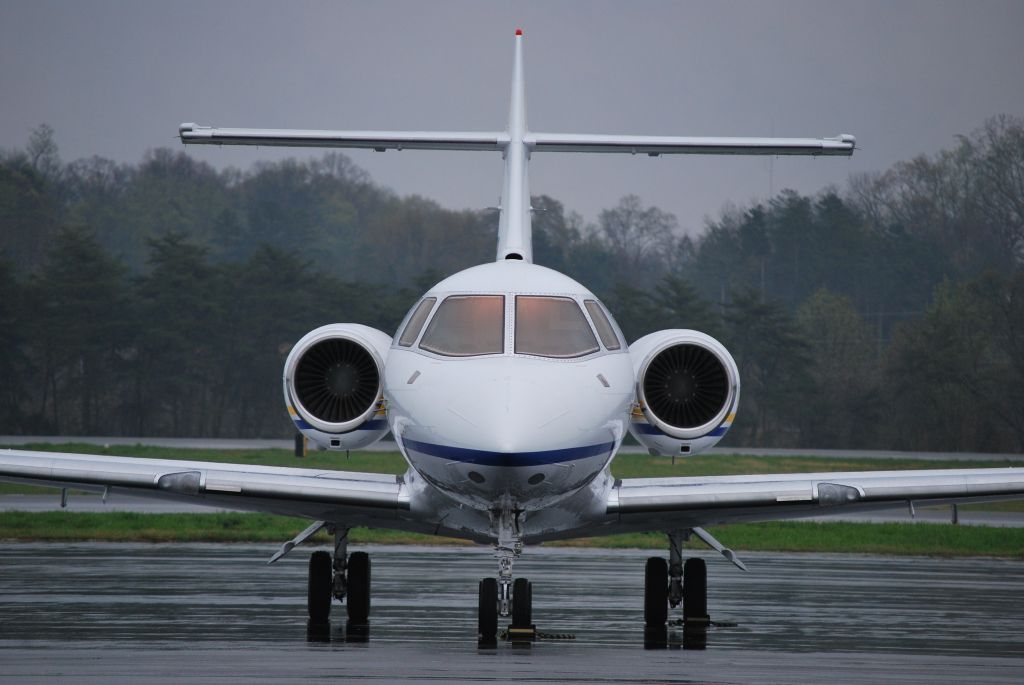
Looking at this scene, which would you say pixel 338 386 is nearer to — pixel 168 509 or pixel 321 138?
pixel 321 138

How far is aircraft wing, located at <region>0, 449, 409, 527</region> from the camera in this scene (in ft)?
35.9

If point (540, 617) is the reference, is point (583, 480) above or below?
above

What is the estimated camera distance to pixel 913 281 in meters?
60.2

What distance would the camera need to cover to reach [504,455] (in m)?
8.78

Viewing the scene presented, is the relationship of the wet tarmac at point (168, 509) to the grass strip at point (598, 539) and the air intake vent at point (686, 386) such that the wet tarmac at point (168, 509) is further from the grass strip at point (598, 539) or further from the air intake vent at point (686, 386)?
the air intake vent at point (686, 386)

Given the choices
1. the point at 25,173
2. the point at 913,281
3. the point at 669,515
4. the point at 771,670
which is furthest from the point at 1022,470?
the point at 25,173

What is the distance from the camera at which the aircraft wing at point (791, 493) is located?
11055 mm

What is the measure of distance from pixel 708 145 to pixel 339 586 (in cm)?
507

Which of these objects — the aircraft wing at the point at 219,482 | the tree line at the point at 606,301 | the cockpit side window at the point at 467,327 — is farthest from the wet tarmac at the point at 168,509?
the tree line at the point at 606,301

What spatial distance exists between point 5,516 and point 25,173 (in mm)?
40806

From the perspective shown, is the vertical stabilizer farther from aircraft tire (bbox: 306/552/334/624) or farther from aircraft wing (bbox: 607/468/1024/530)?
aircraft tire (bbox: 306/552/334/624)

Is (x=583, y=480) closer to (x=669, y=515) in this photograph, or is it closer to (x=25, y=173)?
(x=669, y=515)

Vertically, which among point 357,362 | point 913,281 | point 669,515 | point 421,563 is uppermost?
point 913,281

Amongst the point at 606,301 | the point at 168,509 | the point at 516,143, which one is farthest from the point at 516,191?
the point at 606,301
